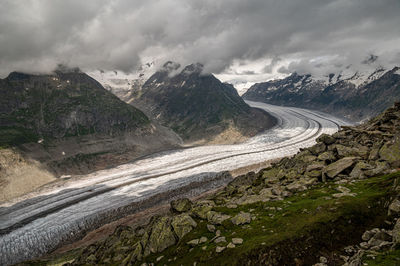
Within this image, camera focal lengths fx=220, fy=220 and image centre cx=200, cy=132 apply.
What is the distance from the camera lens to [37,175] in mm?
90000

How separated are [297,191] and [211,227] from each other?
12589mm

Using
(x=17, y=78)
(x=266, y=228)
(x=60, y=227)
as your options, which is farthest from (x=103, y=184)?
(x=17, y=78)

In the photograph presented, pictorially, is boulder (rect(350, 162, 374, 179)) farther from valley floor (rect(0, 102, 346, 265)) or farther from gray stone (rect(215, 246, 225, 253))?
valley floor (rect(0, 102, 346, 265))

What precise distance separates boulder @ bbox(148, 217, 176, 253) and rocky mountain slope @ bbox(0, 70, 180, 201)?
8197cm

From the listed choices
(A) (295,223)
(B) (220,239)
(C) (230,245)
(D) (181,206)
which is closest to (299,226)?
(A) (295,223)

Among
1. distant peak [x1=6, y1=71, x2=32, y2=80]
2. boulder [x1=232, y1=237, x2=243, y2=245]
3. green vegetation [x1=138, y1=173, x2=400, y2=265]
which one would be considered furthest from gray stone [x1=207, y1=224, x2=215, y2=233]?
distant peak [x1=6, y1=71, x2=32, y2=80]

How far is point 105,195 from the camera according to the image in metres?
65.9

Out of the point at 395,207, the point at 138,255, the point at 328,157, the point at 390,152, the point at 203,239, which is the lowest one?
the point at 138,255

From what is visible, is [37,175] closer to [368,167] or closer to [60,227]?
[60,227]

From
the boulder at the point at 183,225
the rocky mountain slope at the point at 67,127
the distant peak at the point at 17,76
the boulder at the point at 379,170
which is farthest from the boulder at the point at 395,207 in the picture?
the distant peak at the point at 17,76

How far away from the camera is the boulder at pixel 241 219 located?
2170cm

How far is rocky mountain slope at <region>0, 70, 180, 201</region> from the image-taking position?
101750mm

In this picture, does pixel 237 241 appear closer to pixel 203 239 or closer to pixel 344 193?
pixel 203 239

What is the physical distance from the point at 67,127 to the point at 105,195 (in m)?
84.4
